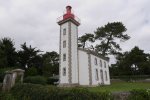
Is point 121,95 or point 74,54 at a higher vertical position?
point 74,54

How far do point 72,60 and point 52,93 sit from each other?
17138 mm

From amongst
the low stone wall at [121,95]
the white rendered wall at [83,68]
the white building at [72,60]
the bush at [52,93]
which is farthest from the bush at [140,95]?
the white rendered wall at [83,68]

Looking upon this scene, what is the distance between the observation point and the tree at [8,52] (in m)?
23.6

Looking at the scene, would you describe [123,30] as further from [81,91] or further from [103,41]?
[81,91]

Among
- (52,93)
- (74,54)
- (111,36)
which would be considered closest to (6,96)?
(52,93)

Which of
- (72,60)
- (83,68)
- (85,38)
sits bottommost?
(83,68)

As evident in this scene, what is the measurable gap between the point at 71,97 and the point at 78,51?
64.0 ft

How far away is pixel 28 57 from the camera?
1092 inches

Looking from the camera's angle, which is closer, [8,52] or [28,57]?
[8,52]

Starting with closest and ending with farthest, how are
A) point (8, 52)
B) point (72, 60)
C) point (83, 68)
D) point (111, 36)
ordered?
point (8, 52)
point (72, 60)
point (83, 68)
point (111, 36)

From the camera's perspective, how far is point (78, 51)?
89.9ft

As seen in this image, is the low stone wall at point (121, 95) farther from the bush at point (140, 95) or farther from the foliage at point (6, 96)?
the foliage at point (6, 96)

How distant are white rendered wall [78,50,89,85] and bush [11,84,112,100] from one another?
17.0 m

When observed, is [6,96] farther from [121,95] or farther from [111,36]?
[111,36]
